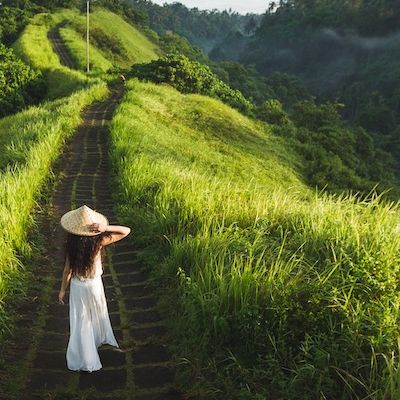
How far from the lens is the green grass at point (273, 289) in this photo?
11.3 feet

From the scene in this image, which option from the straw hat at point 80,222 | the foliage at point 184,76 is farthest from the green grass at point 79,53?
the straw hat at point 80,222

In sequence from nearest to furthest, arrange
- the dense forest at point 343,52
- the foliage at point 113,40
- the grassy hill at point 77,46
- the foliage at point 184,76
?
1. the foliage at point 184,76
2. the grassy hill at point 77,46
3. the foliage at point 113,40
4. the dense forest at point 343,52

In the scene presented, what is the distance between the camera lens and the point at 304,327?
150 inches

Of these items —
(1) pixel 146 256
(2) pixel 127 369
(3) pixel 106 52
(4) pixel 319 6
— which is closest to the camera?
(2) pixel 127 369

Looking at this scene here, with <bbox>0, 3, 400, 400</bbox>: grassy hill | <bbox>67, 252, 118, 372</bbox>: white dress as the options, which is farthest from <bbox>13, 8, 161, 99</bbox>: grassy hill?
<bbox>67, 252, 118, 372</bbox>: white dress

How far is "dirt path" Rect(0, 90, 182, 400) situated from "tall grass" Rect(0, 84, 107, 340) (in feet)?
1.04

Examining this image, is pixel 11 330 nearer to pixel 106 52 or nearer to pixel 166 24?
pixel 106 52

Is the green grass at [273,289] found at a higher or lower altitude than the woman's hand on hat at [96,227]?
lower

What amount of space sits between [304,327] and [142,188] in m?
4.71

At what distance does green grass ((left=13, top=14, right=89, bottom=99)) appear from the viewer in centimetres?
2817

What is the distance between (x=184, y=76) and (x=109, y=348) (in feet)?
84.9

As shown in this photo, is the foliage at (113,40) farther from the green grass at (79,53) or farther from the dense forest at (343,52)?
the dense forest at (343,52)

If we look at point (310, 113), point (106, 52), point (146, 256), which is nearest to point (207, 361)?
point (146, 256)

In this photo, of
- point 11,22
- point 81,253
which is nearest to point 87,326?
point 81,253
